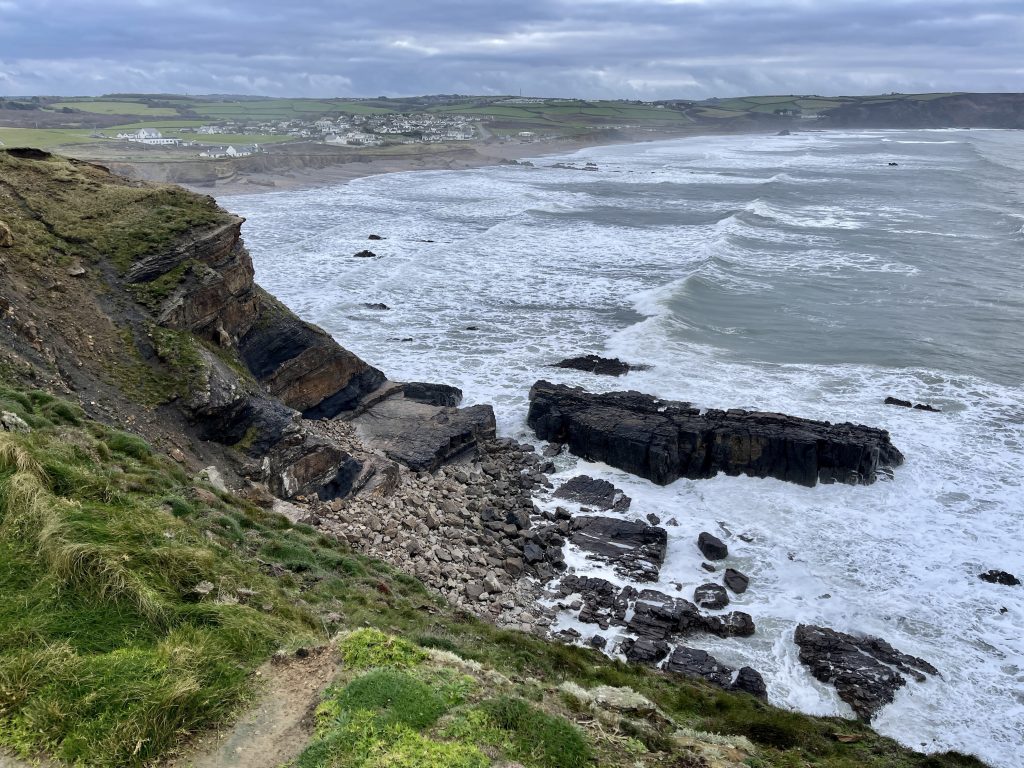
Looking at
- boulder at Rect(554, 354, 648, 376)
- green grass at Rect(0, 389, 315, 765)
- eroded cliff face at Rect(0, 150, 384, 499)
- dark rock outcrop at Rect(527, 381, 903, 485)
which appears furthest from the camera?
boulder at Rect(554, 354, 648, 376)

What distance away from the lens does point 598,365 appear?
2641 cm

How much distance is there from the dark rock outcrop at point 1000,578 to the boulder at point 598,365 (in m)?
12.4

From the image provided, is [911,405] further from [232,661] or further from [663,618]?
[232,661]

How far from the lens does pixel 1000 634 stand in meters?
14.4

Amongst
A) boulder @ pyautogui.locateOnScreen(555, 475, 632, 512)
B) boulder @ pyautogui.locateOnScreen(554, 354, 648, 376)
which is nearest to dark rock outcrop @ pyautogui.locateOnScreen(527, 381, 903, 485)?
boulder @ pyautogui.locateOnScreen(555, 475, 632, 512)

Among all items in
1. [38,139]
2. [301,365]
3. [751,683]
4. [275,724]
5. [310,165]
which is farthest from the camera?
[310,165]

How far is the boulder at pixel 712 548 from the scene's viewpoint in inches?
662

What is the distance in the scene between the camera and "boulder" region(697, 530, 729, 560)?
1681 centimetres

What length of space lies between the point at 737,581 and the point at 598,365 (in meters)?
11.7

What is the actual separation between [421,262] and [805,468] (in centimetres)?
2730

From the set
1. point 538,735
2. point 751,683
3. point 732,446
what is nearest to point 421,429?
point 732,446

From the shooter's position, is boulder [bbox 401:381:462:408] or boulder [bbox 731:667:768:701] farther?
boulder [bbox 401:381:462:408]

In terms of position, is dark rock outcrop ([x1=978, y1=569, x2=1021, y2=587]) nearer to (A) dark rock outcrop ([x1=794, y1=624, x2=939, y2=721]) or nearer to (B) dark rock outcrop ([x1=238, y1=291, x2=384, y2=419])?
(A) dark rock outcrop ([x1=794, y1=624, x2=939, y2=721])

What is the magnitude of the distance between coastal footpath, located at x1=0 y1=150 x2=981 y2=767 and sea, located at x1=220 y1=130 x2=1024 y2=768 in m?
0.95
